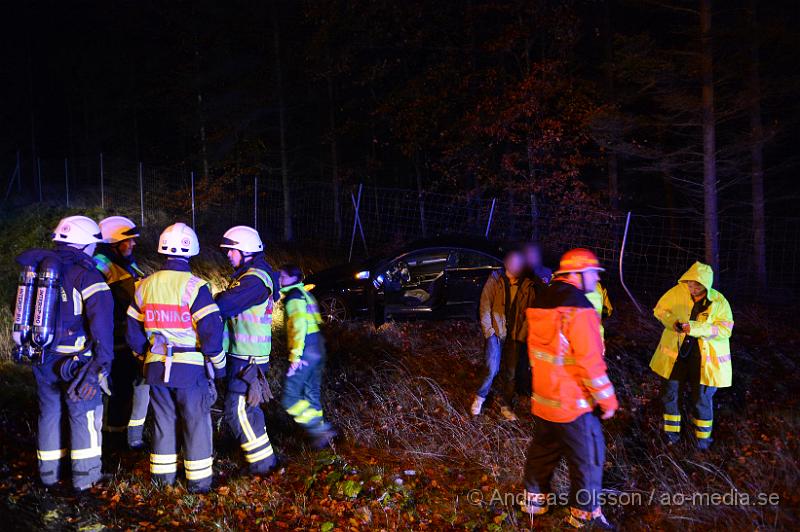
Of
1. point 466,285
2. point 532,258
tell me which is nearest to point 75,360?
point 532,258

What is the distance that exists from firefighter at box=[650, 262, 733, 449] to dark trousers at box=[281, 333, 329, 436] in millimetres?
2947

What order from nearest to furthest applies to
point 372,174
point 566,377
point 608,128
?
point 566,377 → point 608,128 → point 372,174

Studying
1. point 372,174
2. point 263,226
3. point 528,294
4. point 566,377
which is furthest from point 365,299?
point 372,174

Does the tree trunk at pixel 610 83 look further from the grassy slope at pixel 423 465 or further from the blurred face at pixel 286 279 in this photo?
the blurred face at pixel 286 279

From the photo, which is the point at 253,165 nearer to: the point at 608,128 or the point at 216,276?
the point at 216,276

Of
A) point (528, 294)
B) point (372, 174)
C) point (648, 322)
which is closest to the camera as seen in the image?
point (528, 294)

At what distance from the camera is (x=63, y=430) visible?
15.0 ft

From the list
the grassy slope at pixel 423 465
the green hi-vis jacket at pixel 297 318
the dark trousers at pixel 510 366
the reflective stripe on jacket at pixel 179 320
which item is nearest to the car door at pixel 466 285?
the grassy slope at pixel 423 465

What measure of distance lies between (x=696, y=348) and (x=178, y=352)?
13.4 feet

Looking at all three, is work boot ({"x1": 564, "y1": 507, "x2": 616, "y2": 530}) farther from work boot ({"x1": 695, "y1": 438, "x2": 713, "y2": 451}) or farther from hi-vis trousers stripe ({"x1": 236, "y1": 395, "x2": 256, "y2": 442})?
hi-vis trousers stripe ({"x1": 236, "y1": 395, "x2": 256, "y2": 442})

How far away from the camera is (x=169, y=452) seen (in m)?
4.38

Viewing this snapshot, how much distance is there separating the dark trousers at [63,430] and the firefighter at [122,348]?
0.64 meters

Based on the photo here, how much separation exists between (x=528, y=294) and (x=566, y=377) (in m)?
1.90

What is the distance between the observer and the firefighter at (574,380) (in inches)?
140
